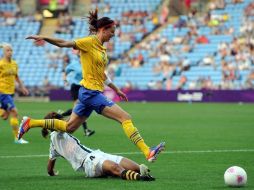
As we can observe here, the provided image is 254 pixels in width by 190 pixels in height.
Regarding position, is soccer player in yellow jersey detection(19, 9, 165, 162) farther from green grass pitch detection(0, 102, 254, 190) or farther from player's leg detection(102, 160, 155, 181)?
player's leg detection(102, 160, 155, 181)

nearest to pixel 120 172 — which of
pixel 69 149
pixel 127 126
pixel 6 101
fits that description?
pixel 69 149

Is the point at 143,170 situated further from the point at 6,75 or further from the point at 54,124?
the point at 6,75

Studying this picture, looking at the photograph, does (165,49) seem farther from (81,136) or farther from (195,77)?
(81,136)

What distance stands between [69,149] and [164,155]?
4.19 m

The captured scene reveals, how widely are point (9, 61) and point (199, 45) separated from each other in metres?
29.8

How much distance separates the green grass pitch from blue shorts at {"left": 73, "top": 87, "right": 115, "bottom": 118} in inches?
41.2

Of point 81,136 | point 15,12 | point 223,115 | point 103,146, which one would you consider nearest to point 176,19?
point 15,12

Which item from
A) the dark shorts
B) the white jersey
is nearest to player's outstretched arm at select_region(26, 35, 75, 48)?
the white jersey

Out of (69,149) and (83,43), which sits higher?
(83,43)

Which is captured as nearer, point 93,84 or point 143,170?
point 143,170

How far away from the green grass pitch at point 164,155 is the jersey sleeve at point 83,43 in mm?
2010

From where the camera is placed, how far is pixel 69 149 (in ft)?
38.3

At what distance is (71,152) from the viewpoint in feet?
38.2

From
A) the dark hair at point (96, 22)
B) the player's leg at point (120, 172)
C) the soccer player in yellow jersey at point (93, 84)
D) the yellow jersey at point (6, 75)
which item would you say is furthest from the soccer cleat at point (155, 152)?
the yellow jersey at point (6, 75)
